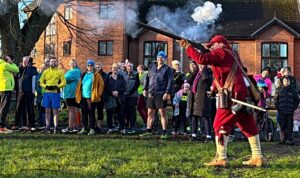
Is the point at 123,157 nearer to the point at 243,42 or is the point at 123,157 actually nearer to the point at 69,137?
the point at 69,137

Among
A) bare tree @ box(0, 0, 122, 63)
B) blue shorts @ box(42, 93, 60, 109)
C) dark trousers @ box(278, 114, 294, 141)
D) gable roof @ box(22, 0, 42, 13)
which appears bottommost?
dark trousers @ box(278, 114, 294, 141)

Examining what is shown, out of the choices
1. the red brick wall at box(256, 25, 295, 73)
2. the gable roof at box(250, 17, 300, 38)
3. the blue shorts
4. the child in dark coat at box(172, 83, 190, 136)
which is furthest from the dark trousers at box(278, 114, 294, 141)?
the red brick wall at box(256, 25, 295, 73)

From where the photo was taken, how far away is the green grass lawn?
7.52 meters

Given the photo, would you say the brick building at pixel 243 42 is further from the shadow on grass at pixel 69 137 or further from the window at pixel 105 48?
the shadow on grass at pixel 69 137

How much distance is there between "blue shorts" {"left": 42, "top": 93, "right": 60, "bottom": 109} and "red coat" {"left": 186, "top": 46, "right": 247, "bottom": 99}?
6005mm

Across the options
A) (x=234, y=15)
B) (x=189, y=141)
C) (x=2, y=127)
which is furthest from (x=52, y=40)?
(x=189, y=141)

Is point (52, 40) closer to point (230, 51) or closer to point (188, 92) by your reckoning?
point (188, 92)

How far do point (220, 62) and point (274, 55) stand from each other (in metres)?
31.7

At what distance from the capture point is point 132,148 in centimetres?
1016

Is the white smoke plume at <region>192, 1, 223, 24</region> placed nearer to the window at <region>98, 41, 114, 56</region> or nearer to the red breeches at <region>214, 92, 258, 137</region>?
the window at <region>98, 41, 114, 56</region>

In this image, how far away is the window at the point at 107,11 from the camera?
56.4 ft

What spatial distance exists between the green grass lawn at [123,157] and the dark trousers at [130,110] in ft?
7.27

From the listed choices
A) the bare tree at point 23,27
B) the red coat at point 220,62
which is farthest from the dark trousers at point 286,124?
the bare tree at point 23,27

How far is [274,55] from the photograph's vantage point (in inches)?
1521
